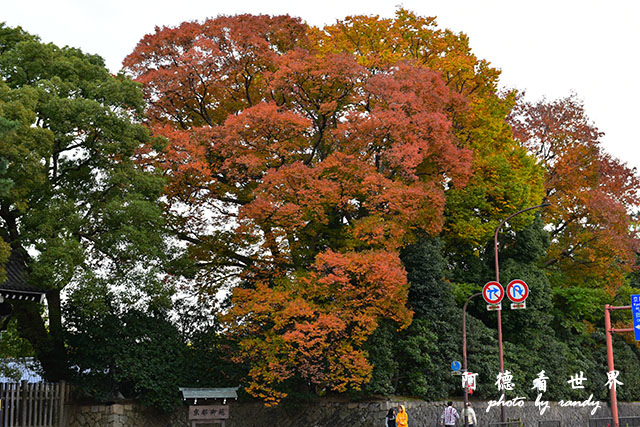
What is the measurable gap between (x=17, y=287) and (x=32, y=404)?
18.3 feet

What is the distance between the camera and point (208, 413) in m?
23.6

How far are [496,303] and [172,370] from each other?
42.0 ft

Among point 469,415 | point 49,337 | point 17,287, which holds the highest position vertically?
point 17,287

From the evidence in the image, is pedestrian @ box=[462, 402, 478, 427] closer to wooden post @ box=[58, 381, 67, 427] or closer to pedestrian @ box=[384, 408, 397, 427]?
pedestrian @ box=[384, 408, 397, 427]

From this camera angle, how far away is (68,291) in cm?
2305

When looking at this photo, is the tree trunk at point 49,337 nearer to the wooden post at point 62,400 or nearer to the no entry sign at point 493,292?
the wooden post at point 62,400

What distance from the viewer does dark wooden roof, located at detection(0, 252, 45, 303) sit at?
68.1ft

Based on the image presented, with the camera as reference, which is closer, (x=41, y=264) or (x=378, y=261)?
(x=41, y=264)

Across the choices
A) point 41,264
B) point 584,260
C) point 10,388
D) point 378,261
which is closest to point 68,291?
point 41,264

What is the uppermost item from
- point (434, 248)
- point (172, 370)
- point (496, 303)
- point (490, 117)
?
point (490, 117)

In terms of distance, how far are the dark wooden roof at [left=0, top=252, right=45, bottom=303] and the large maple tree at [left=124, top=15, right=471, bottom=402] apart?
6.74 meters

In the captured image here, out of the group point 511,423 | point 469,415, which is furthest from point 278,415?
point 511,423

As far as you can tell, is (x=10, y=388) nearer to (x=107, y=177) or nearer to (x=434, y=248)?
(x=107, y=177)

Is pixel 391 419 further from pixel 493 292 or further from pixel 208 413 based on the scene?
pixel 208 413
